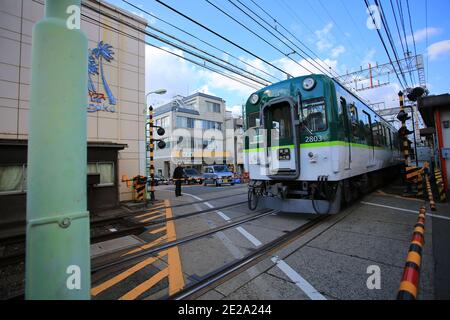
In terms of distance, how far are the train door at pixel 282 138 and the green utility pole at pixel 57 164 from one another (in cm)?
473

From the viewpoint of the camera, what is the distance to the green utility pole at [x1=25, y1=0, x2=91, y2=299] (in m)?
1.33

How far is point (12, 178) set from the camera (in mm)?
6465

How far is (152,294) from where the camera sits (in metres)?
2.74

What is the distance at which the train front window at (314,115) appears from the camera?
524 centimetres

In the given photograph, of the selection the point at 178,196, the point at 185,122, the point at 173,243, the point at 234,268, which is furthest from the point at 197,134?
the point at 234,268

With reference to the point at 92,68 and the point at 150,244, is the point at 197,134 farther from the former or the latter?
the point at 150,244

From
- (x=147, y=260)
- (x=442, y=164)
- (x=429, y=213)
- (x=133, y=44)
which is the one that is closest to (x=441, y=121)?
(x=442, y=164)

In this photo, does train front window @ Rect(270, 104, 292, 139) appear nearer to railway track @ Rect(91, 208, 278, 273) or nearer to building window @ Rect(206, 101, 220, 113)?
railway track @ Rect(91, 208, 278, 273)

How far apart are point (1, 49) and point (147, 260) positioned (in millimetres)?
8887

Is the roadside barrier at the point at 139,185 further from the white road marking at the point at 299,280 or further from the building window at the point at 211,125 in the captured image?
the building window at the point at 211,125

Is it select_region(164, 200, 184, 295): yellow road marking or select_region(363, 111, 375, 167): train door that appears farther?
select_region(363, 111, 375, 167): train door

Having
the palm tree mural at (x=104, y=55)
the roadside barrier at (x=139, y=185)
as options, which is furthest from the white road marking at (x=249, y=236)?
the palm tree mural at (x=104, y=55)

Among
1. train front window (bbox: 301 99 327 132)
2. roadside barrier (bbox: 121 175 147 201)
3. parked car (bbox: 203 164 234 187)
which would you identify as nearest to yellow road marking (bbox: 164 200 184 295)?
train front window (bbox: 301 99 327 132)

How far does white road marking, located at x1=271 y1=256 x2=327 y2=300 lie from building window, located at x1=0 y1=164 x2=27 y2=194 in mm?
7523
